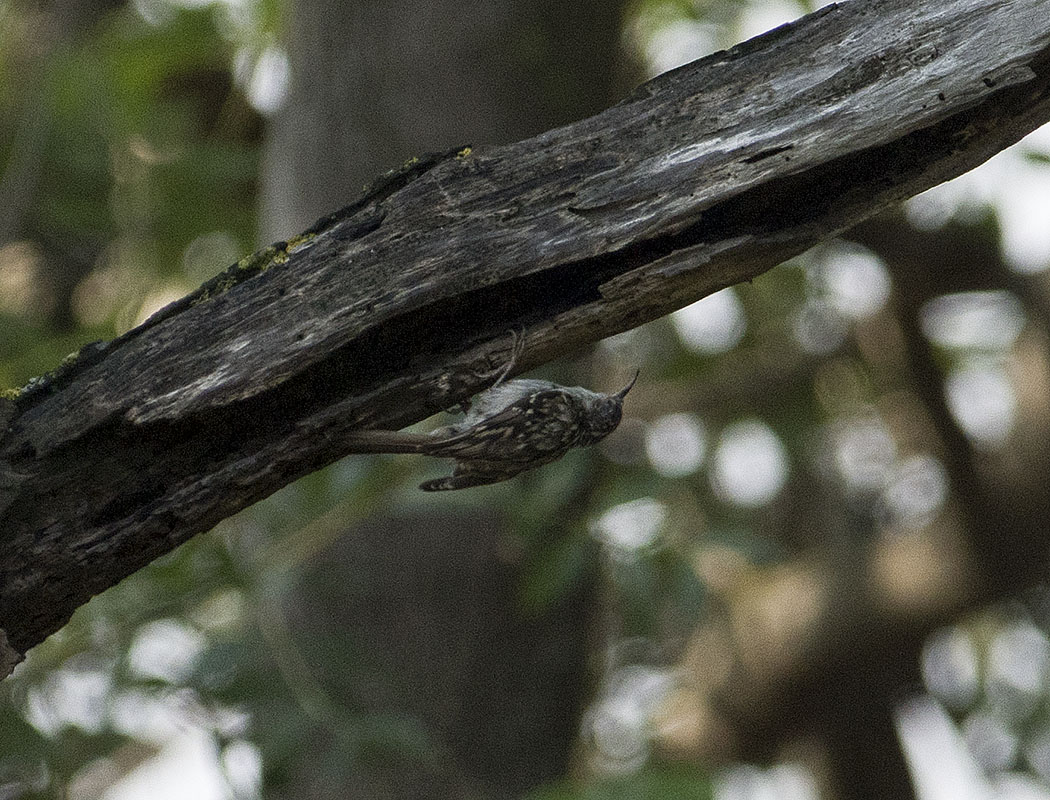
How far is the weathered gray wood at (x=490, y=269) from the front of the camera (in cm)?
138

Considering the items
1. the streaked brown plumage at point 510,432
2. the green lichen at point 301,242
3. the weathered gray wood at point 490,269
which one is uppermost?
the green lichen at point 301,242

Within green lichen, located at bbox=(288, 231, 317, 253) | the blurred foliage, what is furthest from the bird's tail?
the blurred foliage

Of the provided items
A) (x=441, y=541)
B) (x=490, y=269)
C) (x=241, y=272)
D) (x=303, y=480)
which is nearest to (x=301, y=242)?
(x=241, y=272)

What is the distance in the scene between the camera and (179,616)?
9.66ft

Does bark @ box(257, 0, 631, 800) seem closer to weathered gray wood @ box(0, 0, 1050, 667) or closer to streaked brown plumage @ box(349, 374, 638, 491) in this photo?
streaked brown plumage @ box(349, 374, 638, 491)

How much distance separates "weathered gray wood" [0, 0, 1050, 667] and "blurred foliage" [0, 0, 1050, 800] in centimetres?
129

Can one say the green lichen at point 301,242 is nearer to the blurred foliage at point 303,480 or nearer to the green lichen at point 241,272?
the green lichen at point 241,272

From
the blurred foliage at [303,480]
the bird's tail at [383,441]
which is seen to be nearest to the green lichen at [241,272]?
the bird's tail at [383,441]

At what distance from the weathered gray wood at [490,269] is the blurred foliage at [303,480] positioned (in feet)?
4.24

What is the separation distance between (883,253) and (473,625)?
1.88 meters

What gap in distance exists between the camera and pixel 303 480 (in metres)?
3.01

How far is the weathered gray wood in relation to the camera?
138 centimetres

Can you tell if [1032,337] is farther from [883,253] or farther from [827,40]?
[827,40]

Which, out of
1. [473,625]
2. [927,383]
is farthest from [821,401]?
[473,625]
